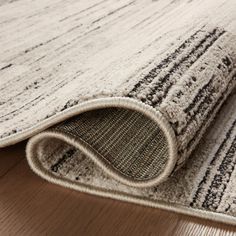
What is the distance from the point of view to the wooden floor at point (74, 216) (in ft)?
Result: 1.89

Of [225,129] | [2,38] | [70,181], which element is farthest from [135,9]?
[70,181]

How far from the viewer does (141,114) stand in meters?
0.75

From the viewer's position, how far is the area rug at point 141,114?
58 cm

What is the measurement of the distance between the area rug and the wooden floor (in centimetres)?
1

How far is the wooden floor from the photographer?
58 cm

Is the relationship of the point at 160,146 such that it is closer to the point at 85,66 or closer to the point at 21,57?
the point at 85,66

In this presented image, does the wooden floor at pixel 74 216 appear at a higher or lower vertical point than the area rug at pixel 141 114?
lower

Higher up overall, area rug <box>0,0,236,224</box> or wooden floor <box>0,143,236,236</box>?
area rug <box>0,0,236,224</box>

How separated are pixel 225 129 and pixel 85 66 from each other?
28cm

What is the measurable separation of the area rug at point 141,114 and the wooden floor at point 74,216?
1 cm

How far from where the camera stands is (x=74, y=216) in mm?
606

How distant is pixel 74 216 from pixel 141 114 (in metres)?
0.23

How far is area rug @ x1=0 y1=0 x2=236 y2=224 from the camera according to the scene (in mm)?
582

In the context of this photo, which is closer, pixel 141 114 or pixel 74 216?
pixel 74 216
